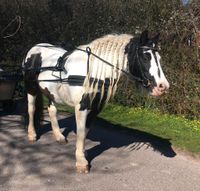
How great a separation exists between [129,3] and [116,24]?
834 millimetres

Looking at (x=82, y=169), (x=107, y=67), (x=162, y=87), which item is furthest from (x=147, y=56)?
(x=82, y=169)

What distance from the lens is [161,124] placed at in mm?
10305

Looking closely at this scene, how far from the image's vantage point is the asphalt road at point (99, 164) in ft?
19.6

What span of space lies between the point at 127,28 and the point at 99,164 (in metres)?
8.11

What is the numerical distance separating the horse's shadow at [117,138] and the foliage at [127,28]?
1696mm

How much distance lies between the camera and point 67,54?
7051mm

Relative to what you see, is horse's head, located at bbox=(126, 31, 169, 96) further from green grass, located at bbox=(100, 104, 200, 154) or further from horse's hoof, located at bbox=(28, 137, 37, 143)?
horse's hoof, located at bbox=(28, 137, 37, 143)

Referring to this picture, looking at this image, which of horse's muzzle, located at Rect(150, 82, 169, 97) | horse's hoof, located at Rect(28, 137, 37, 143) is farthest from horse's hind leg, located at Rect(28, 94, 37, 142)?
horse's muzzle, located at Rect(150, 82, 169, 97)

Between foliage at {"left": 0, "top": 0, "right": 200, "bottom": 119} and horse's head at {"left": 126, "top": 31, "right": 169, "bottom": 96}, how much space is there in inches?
110

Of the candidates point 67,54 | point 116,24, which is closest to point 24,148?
point 67,54

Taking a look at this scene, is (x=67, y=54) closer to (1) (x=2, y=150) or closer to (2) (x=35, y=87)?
(2) (x=35, y=87)

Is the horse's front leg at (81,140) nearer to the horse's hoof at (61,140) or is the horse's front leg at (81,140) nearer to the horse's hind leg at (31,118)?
the horse's hoof at (61,140)

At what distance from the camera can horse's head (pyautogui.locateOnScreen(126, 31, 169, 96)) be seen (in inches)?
236

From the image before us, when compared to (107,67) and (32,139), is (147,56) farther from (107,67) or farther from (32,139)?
(32,139)
